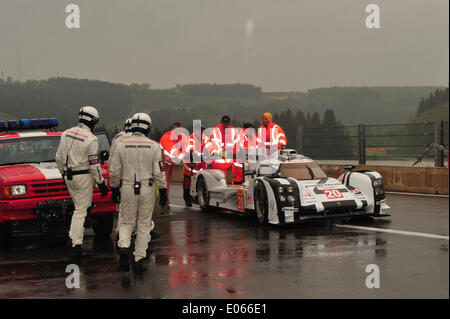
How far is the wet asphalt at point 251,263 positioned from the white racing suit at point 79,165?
0.61 m

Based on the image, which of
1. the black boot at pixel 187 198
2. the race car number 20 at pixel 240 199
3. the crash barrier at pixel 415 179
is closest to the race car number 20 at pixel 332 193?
the race car number 20 at pixel 240 199

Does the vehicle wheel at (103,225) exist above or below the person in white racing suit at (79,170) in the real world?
below

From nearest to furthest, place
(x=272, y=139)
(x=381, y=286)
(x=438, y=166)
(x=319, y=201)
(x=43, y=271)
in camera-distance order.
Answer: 1. (x=381, y=286)
2. (x=43, y=271)
3. (x=319, y=201)
4. (x=272, y=139)
5. (x=438, y=166)

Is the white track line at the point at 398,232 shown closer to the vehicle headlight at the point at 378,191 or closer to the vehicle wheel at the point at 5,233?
the vehicle headlight at the point at 378,191

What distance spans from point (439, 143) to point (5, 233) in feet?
38.9

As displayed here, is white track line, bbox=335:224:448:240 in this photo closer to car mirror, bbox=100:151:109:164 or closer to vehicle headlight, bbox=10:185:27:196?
car mirror, bbox=100:151:109:164

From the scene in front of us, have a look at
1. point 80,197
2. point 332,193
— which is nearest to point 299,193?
point 332,193

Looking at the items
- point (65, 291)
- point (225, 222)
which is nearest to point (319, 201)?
point (225, 222)

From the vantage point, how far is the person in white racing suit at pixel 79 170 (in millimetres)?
9188

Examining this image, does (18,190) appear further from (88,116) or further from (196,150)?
(196,150)

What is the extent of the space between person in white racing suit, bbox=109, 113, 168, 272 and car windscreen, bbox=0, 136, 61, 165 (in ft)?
10.9
